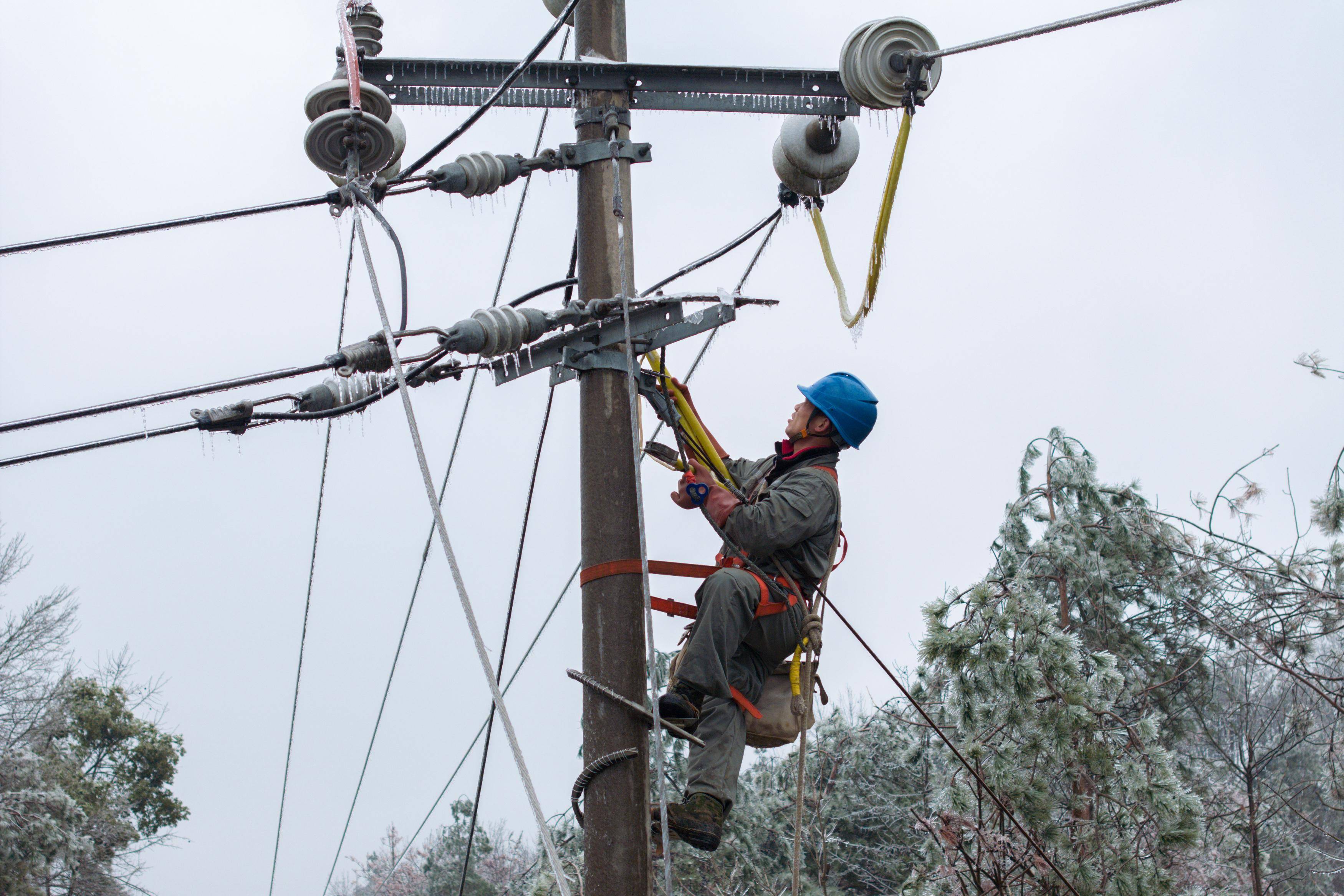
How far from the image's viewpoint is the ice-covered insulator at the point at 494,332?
13.7 ft

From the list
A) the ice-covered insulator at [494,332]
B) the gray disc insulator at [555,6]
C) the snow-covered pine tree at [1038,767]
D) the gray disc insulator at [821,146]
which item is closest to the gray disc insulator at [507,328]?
the ice-covered insulator at [494,332]

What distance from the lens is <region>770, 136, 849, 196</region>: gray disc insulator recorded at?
5602 millimetres

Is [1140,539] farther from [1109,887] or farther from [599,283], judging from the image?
[599,283]

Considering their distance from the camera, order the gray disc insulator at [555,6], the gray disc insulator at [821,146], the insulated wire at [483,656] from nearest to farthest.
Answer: the insulated wire at [483,656] → the gray disc insulator at [821,146] → the gray disc insulator at [555,6]

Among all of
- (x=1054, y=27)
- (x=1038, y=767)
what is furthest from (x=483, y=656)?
(x=1038, y=767)

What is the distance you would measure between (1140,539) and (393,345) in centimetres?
709

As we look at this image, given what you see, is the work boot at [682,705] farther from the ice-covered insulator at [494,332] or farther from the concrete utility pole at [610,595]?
the ice-covered insulator at [494,332]

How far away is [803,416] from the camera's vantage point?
477 cm

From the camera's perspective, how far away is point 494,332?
4.18 meters

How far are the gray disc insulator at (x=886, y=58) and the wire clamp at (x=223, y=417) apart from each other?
7.80 ft

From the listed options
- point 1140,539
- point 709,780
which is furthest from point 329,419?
point 1140,539

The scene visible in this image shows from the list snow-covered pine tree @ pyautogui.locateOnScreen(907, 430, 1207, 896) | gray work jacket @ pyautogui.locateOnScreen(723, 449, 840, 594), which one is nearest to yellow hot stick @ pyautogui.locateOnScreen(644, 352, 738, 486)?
gray work jacket @ pyautogui.locateOnScreen(723, 449, 840, 594)

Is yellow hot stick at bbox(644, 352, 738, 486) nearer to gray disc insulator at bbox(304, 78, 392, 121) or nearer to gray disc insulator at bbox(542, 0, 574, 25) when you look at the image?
gray disc insulator at bbox(304, 78, 392, 121)

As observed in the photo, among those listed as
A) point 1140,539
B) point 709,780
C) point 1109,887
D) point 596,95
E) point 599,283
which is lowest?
point 709,780
